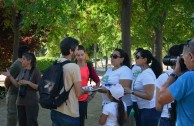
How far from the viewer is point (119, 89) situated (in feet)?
15.8

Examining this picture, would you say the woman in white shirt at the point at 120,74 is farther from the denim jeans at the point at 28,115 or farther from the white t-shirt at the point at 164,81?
the denim jeans at the point at 28,115

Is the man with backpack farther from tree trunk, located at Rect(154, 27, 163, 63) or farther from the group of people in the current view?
tree trunk, located at Rect(154, 27, 163, 63)

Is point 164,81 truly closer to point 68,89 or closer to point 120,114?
point 120,114

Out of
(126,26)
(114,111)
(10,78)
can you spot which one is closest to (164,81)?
(114,111)

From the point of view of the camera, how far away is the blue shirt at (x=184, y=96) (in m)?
2.77

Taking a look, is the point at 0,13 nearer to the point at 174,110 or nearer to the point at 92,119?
the point at 92,119

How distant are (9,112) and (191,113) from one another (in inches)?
188

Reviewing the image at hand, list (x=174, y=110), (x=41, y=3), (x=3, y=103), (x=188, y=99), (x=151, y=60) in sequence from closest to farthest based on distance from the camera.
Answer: (x=188, y=99)
(x=174, y=110)
(x=151, y=60)
(x=41, y=3)
(x=3, y=103)

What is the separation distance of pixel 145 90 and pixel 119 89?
527 mm

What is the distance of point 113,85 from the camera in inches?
193

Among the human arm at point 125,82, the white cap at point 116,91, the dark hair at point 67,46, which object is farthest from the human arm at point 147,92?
the dark hair at point 67,46

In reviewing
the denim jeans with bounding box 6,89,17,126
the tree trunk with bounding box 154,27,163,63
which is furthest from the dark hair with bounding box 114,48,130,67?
the tree trunk with bounding box 154,27,163,63

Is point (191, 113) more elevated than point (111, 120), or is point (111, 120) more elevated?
point (191, 113)

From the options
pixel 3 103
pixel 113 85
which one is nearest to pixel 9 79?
pixel 113 85
